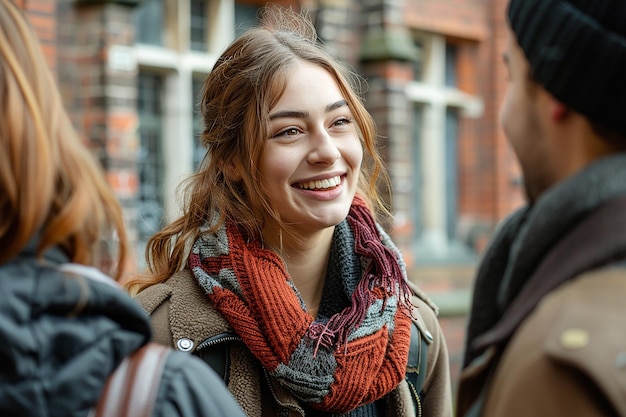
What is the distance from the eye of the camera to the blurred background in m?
6.04

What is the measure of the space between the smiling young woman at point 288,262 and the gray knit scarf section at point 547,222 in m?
0.78

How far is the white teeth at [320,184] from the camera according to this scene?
237 cm

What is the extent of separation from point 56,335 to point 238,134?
1261mm

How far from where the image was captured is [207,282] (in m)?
2.34

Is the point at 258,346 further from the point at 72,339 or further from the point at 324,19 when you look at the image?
the point at 324,19

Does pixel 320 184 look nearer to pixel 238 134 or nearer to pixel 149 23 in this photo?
pixel 238 134

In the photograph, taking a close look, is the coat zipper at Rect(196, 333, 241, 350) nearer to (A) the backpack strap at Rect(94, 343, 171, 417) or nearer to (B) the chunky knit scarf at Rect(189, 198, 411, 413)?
(B) the chunky knit scarf at Rect(189, 198, 411, 413)

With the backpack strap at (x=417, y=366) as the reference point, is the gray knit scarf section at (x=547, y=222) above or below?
above

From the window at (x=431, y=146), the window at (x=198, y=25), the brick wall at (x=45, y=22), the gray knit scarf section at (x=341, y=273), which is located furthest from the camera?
the window at (x=431, y=146)

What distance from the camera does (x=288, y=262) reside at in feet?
8.18

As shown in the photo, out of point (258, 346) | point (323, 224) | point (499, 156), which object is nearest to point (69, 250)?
point (258, 346)

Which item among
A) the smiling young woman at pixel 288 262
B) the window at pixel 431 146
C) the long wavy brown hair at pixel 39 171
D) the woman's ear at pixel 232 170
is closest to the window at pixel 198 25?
the window at pixel 431 146

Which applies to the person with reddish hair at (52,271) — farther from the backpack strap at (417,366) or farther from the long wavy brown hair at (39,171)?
the backpack strap at (417,366)

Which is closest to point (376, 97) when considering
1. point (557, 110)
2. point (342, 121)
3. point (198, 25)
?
point (198, 25)
